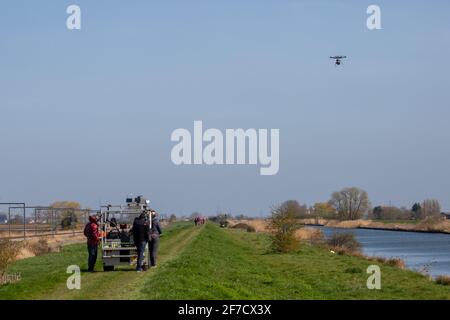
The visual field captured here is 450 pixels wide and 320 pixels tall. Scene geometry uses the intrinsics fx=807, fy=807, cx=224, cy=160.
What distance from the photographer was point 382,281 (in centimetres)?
3669

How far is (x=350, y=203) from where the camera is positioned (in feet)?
595

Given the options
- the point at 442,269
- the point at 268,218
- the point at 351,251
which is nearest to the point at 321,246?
the point at 351,251

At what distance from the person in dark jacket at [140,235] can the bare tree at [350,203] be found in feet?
501

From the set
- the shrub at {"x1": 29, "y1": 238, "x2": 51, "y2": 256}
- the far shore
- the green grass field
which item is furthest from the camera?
the far shore

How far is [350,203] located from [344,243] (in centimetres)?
11282

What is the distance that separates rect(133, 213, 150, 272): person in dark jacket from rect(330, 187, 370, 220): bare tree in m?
153

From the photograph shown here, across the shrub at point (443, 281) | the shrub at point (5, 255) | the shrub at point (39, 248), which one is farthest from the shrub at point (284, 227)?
the shrub at point (5, 255)

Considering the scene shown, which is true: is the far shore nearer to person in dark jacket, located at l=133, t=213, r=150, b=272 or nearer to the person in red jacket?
the person in red jacket

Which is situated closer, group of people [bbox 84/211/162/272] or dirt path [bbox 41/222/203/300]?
dirt path [bbox 41/222/203/300]

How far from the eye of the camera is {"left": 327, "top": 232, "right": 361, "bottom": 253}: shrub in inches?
2633

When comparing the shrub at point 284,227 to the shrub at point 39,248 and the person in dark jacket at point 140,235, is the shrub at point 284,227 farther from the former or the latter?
the person in dark jacket at point 140,235

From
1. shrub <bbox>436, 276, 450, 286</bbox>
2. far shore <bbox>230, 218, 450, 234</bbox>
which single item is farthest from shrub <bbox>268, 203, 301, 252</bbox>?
far shore <bbox>230, 218, 450, 234</bbox>

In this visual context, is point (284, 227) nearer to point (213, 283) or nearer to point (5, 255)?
point (5, 255)
